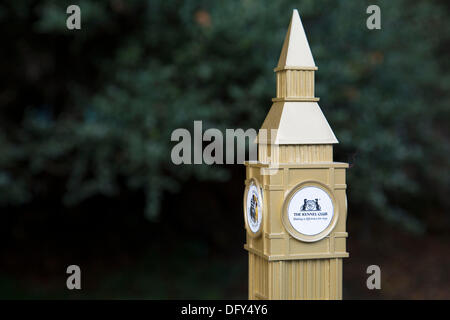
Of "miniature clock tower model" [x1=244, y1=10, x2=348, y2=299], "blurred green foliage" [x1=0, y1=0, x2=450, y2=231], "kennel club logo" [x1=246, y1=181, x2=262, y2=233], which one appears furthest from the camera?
"blurred green foliage" [x1=0, y1=0, x2=450, y2=231]

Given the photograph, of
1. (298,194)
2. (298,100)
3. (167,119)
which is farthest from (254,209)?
(167,119)

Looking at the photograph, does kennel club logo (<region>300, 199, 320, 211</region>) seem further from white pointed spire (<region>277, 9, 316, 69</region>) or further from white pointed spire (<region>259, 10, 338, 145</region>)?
white pointed spire (<region>277, 9, 316, 69</region>)

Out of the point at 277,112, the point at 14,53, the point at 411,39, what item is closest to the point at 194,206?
the point at 14,53

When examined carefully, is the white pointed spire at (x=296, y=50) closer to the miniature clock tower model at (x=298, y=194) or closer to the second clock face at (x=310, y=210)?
the miniature clock tower model at (x=298, y=194)

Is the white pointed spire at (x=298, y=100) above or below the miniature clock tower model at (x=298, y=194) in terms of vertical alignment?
above

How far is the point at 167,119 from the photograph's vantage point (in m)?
5.71

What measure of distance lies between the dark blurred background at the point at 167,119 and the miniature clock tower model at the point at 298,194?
146 centimetres

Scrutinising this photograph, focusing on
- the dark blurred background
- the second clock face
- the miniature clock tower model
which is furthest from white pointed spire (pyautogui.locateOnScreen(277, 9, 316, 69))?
the dark blurred background

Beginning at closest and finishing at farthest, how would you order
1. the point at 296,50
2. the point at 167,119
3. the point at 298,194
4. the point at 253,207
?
the point at 298,194, the point at 296,50, the point at 253,207, the point at 167,119

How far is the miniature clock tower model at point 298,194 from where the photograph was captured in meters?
3.20

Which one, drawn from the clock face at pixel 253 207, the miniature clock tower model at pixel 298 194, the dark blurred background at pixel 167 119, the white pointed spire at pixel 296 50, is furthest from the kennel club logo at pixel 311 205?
the dark blurred background at pixel 167 119

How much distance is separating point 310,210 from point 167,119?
110 inches

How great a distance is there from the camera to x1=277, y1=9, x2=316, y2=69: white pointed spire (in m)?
3.31

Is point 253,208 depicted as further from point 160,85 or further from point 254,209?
point 160,85
